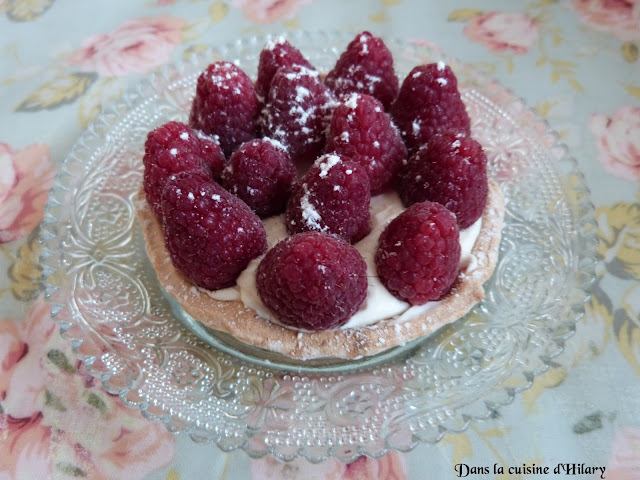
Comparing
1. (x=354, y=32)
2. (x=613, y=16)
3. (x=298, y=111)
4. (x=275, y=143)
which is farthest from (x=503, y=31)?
(x=275, y=143)

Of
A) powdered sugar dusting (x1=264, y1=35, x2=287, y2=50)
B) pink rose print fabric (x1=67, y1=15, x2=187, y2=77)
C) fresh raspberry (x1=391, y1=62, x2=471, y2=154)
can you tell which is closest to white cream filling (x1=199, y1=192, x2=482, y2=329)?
fresh raspberry (x1=391, y1=62, x2=471, y2=154)

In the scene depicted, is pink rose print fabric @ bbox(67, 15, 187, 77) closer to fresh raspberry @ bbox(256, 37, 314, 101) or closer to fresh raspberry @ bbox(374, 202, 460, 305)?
fresh raspberry @ bbox(256, 37, 314, 101)

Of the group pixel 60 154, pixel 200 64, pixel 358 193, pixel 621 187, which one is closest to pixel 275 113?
pixel 358 193

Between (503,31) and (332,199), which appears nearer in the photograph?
(332,199)

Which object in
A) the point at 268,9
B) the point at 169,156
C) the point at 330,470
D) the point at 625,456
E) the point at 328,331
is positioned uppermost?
the point at 169,156

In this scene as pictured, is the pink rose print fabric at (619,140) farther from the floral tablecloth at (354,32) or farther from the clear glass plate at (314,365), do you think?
the clear glass plate at (314,365)

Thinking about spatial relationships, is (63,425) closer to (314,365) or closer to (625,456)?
(314,365)

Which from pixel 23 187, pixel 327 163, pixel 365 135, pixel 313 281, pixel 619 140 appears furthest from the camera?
pixel 619 140

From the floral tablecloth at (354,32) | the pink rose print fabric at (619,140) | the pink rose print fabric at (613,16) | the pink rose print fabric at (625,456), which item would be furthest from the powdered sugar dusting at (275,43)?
the pink rose print fabric at (613,16)
